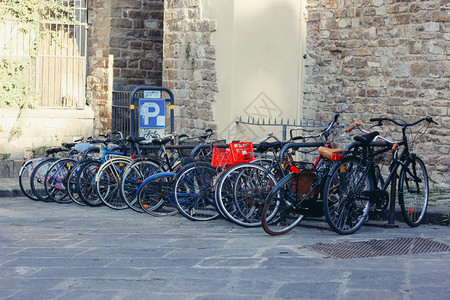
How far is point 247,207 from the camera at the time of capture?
807 centimetres

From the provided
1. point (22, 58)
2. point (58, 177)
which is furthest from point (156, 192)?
point (22, 58)

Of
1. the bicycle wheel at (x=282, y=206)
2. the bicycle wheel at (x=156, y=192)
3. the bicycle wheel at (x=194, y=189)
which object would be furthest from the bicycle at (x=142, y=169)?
the bicycle wheel at (x=282, y=206)

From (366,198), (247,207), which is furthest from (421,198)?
(247,207)

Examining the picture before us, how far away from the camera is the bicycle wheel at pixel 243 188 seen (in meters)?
7.85

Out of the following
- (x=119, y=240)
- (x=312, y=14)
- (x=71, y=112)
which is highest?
(x=312, y=14)

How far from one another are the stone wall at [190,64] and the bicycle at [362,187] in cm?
537

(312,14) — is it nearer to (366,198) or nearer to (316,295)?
(366,198)

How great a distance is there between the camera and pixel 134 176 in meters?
9.70

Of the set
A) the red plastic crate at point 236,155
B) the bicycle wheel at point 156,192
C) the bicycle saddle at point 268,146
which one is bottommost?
the bicycle wheel at point 156,192

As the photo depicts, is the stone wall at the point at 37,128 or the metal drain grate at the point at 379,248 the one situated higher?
the stone wall at the point at 37,128

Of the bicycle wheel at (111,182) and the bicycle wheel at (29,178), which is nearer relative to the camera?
the bicycle wheel at (111,182)

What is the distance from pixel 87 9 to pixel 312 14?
502cm

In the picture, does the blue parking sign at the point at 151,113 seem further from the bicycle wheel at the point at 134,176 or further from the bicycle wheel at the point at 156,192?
the bicycle wheel at the point at 156,192

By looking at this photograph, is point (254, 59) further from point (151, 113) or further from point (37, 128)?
point (37, 128)
